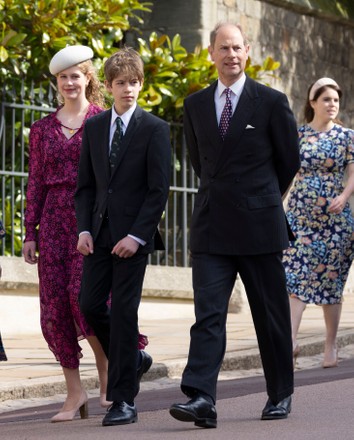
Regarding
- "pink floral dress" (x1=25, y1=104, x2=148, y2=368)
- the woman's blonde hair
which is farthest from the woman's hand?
"pink floral dress" (x1=25, y1=104, x2=148, y2=368)

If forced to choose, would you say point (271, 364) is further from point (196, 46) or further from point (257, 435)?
point (196, 46)

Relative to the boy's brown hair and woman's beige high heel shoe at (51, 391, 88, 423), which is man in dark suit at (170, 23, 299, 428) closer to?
the boy's brown hair

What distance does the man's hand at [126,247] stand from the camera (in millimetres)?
6555

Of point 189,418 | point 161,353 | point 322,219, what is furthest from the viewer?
point 161,353

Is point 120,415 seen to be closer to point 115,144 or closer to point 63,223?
point 63,223

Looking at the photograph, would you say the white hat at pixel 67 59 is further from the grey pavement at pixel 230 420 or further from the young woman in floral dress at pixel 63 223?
the grey pavement at pixel 230 420

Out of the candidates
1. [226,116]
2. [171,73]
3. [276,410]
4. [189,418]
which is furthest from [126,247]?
[171,73]

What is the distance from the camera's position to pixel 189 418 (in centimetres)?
620

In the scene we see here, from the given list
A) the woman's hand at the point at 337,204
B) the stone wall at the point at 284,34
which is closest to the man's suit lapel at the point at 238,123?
the woman's hand at the point at 337,204

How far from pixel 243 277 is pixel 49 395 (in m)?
2.04

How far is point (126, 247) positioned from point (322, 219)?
295cm

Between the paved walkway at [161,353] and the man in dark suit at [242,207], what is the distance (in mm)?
1792

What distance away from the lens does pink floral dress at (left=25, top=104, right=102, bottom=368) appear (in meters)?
6.96

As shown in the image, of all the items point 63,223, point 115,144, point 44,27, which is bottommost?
point 63,223
